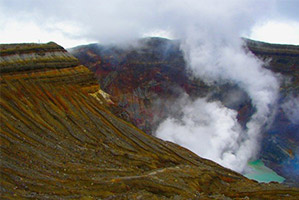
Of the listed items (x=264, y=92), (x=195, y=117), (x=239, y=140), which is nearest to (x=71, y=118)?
(x=195, y=117)

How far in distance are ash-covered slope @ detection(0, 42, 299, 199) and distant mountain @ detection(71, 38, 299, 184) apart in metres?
18.7

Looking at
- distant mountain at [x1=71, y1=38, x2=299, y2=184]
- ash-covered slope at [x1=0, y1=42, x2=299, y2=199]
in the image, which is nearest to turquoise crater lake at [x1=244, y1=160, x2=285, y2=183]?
distant mountain at [x1=71, y1=38, x2=299, y2=184]

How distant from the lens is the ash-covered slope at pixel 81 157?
18531 millimetres

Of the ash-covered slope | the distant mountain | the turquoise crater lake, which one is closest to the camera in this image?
the ash-covered slope

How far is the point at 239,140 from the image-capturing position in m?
47.7

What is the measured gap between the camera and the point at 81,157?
73.3 feet

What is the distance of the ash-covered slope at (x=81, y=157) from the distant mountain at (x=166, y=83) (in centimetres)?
1866

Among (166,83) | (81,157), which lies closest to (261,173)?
(166,83)

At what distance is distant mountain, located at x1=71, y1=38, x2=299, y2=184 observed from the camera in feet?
155

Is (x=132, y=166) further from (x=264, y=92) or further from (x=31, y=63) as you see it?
(x=264, y=92)

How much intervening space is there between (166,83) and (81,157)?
34524 millimetres

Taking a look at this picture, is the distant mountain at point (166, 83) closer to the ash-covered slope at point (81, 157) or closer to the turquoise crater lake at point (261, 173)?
the turquoise crater lake at point (261, 173)

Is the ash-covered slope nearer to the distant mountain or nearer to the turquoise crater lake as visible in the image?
the turquoise crater lake

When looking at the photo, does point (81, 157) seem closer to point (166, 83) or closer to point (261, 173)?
point (261, 173)
